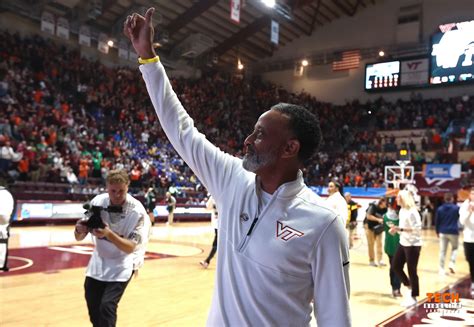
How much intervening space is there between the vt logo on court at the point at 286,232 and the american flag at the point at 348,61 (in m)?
33.4

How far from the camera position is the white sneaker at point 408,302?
6.89 metres

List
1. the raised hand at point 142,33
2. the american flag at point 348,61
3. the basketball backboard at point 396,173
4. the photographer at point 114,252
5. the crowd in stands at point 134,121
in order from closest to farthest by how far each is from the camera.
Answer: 1. the raised hand at point 142,33
2. the photographer at point 114,252
3. the crowd in stands at point 134,121
4. the basketball backboard at point 396,173
5. the american flag at point 348,61

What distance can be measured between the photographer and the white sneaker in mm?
4571

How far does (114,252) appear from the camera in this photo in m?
3.88

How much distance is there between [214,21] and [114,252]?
28.5 meters

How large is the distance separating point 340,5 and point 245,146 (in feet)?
115

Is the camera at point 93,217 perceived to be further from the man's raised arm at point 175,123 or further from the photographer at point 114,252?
the man's raised arm at point 175,123

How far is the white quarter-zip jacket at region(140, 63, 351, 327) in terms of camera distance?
5.56 ft

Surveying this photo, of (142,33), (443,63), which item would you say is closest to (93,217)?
(142,33)

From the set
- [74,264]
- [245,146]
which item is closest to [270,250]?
[245,146]

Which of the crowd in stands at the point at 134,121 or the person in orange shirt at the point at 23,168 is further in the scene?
the crowd in stands at the point at 134,121

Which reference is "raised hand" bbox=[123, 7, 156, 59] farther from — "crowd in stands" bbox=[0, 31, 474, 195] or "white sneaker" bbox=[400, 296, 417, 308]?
"crowd in stands" bbox=[0, 31, 474, 195]

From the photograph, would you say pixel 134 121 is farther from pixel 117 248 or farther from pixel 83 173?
pixel 117 248

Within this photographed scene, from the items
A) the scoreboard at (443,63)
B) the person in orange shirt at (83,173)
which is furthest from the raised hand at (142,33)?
the person in orange shirt at (83,173)
